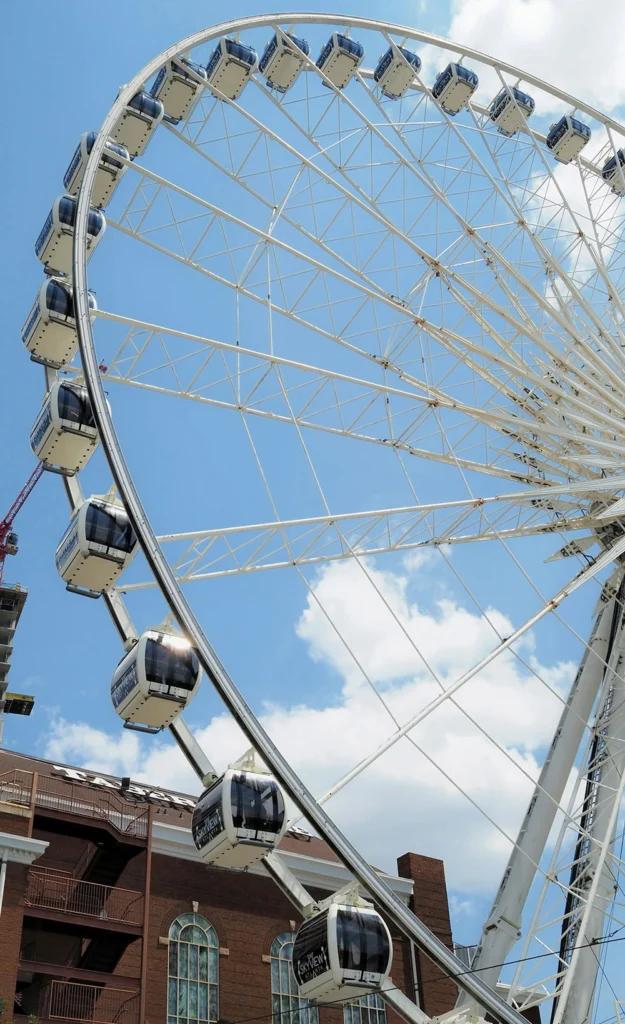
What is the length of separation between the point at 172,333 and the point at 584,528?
11.3m

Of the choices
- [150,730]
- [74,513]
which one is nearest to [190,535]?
[74,513]

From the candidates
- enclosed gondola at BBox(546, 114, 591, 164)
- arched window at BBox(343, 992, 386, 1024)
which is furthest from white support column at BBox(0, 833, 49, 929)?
enclosed gondola at BBox(546, 114, 591, 164)

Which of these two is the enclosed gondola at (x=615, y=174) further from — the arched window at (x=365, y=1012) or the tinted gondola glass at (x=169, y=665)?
the arched window at (x=365, y=1012)

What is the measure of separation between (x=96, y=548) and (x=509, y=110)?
65.4 feet

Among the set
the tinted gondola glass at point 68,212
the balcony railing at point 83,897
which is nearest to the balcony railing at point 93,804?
the balcony railing at point 83,897

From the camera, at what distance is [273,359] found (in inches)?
1014

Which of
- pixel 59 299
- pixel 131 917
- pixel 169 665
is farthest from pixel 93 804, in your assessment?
pixel 59 299

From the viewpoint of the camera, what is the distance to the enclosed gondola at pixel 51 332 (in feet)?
82.9

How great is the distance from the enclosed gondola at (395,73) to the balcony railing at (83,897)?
22.5 metres

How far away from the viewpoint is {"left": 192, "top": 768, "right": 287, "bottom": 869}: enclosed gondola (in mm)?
18453

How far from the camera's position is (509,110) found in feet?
113

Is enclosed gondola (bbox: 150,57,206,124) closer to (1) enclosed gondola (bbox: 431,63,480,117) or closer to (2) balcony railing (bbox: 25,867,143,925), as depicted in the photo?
(1) enclosed gondola (bbox: 431,63,480,117)

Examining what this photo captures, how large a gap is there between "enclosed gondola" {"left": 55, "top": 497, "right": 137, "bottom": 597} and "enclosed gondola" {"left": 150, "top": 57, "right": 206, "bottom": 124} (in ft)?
41.2

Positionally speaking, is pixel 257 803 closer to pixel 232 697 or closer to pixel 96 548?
pixel 232 697
